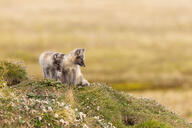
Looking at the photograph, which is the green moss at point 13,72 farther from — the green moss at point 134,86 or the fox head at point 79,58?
the green moss at point 134,86

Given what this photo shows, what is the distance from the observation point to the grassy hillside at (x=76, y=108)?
34.0ft

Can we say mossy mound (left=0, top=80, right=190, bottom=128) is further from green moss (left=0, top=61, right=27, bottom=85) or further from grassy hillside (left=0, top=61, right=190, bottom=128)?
green moss (left=0, top=61, right=27, bottom=85)

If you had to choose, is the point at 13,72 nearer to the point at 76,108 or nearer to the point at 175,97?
the point at 76,108

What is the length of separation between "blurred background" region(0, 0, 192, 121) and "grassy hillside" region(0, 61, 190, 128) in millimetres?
19072

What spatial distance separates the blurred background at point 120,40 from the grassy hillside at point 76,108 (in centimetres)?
1907

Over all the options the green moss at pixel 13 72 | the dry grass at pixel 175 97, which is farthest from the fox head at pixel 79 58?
the dry grass at pixel 175 97

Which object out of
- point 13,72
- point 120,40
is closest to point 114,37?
point 120,40

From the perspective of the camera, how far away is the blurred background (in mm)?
43119

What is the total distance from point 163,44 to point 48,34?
14.8 m

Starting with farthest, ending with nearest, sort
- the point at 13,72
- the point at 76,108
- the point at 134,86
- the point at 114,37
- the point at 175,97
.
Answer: the point at 114,37
the point at 134,86
the point at 175,97
the point at 13,72
the point at 76,108

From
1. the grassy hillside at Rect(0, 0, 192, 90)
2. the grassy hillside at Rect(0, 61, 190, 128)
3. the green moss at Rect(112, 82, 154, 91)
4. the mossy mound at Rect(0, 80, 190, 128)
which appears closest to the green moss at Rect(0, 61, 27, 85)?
the grassy hillside at Rect(0, 61, 190, 128)

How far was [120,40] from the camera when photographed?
5884 centimetres

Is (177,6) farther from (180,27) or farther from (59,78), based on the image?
(59,78)

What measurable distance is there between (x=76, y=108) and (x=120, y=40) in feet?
154
